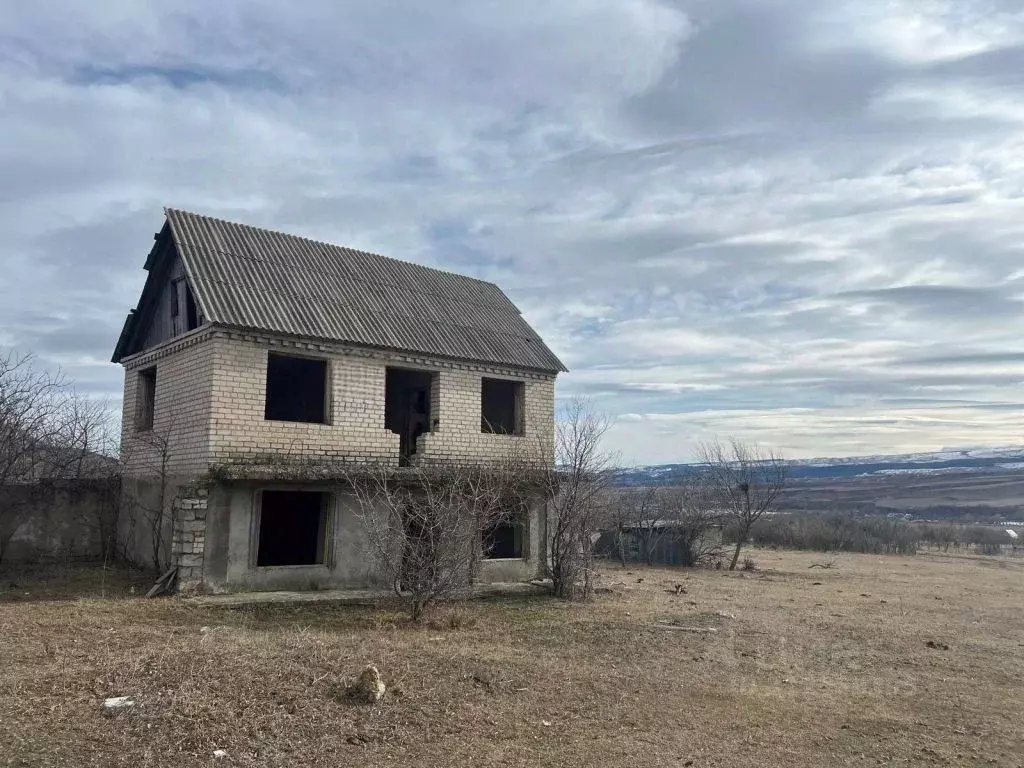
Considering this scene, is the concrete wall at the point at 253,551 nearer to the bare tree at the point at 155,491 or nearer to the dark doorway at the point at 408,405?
the bare tree at the point at 155,491

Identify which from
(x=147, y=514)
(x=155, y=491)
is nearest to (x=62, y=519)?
(x=147, y=514)

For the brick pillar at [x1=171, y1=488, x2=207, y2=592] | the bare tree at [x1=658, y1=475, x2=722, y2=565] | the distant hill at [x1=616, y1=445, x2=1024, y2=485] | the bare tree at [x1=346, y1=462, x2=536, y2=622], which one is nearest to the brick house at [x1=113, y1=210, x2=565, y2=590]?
the brick pillar at [x1=171, y1=488, x2=207, y2=592]

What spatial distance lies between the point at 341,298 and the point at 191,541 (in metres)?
5.49

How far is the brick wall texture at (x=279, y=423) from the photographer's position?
12.8 metres

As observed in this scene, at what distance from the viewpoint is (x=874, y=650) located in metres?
11.2

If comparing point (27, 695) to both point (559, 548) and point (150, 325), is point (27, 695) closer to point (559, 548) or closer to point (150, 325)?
point (559, 548)

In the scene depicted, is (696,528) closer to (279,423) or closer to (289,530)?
(289,530)

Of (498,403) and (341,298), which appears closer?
(341,298)

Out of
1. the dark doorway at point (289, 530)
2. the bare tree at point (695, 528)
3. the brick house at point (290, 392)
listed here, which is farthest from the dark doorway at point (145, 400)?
the bare tree at point (695, 528)

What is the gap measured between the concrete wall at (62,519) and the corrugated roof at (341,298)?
18.3 feet

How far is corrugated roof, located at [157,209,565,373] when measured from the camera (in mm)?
13625

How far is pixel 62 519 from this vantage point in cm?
1541

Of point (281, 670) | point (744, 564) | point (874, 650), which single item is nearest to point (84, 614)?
point (281, 670)

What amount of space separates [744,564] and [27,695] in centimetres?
2464
